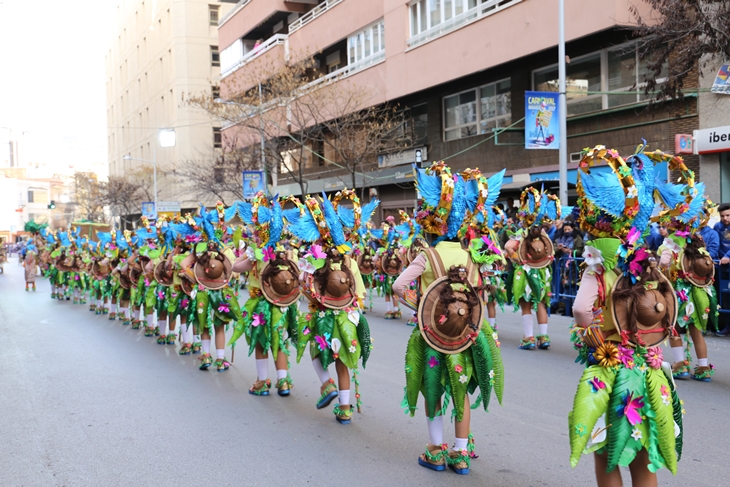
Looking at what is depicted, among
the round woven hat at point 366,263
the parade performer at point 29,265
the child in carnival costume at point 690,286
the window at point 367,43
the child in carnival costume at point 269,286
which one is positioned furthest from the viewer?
the window at point 367,43

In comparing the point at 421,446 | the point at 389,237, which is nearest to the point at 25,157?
the point at 389,237

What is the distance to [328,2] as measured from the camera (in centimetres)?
2980

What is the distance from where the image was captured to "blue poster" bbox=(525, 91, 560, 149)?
16.2 metres

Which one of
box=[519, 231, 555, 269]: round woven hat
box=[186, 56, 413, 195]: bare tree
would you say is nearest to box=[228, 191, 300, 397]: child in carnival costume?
box=[519, 231, 555, 269]: round woven hat

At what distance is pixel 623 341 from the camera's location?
3.77 m

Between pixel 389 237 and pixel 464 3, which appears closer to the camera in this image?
pixel 389 237

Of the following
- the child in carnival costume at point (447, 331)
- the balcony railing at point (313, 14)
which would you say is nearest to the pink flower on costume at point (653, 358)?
the child in carnival costume at point (447, 331)

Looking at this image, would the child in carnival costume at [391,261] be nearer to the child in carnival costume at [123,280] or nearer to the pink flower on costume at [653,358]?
the child in carnival costume at [123,280]

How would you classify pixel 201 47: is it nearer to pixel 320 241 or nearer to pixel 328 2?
pixel 328 2

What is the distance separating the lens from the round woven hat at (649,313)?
3.74m

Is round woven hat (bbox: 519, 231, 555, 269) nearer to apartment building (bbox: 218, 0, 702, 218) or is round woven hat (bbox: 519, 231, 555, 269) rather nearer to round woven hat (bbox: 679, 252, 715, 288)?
round woven hat (bbox: 679, 252, 715, 288)

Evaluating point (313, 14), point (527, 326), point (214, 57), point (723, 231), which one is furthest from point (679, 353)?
point (214, 57)

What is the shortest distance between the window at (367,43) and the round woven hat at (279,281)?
20307 millimetres

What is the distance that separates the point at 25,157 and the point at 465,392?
14203 centimetres
